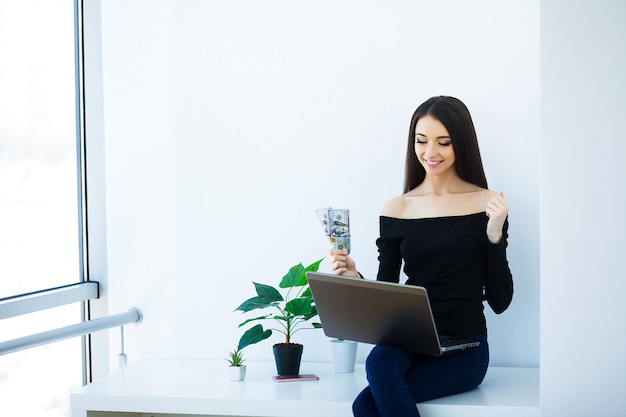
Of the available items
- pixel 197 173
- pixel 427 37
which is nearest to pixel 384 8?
pixel 427 37

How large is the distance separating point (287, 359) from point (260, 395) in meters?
0.26

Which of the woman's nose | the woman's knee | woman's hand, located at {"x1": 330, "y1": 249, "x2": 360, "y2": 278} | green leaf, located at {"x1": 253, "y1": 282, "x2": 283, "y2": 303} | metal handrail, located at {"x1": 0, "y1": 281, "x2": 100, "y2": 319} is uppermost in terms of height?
the woman's nose

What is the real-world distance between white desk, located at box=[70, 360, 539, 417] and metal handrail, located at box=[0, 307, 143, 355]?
0.68ft

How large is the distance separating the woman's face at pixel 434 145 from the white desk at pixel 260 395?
804 mm

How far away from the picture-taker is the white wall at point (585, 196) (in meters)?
2.21

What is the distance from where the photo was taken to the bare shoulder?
9.46 ft

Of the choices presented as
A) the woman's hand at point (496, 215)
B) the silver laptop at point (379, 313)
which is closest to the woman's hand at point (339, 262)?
the silver laptop at point (379, 313)

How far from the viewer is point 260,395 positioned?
2.62 m

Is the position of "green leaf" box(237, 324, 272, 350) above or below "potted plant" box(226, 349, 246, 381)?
above

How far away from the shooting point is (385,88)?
10.1ft

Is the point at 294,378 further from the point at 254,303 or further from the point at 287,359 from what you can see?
the point at 254,303

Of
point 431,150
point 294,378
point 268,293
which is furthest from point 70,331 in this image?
point 431,150

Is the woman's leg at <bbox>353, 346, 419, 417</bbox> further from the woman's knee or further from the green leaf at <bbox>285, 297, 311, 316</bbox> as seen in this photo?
the green leaf at <bbox>285, 297, 311, 316</bbox>

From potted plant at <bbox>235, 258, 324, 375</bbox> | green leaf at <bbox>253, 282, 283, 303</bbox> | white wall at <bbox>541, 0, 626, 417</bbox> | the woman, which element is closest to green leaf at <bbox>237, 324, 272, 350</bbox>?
potted plant at <bbox>235, 258, 324, 375</bbox>
